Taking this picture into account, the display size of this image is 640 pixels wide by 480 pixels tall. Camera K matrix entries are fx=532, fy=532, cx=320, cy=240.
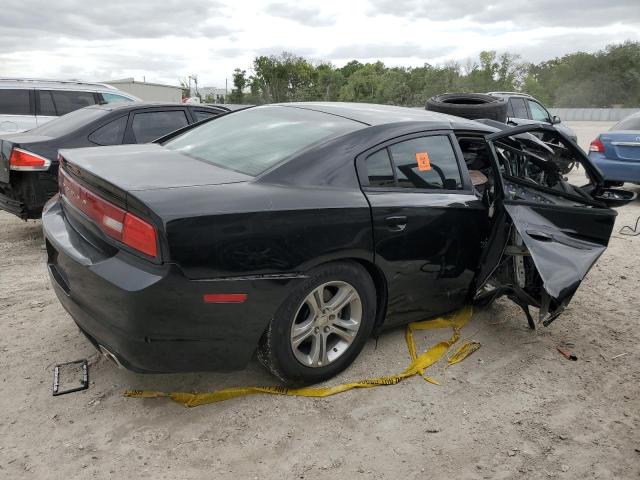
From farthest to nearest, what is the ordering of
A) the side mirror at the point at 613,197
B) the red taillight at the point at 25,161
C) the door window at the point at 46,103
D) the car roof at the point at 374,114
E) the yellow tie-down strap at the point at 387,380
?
the door window at the point at 46,103, the red taillight at the point at 25,161, the side mirror at the point at 613,197, the car roof at the point at 374,114, the yellow tie-down strap at the point at 387,380

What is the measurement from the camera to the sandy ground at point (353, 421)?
2.40 m

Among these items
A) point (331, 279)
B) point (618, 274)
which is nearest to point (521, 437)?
point (331, 279)

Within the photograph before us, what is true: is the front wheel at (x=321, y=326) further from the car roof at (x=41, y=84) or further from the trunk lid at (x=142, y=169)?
the car roof at (x=41, y=84)

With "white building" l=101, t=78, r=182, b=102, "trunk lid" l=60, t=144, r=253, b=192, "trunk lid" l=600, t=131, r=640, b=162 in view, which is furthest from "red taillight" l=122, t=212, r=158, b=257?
"white building" l=101, t=78, r=182, b=102

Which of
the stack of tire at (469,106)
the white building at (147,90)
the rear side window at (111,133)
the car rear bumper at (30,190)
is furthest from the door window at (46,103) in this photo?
→ the white building at (147,90)

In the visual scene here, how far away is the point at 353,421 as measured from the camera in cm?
273

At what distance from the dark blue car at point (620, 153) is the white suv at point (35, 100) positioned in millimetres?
7768

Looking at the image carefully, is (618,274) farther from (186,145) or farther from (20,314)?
(20,314)

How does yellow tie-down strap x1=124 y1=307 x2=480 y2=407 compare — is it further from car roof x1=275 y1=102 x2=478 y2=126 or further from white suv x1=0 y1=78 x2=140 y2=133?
white suv x1=0 y1=78 x2=140 y2=133

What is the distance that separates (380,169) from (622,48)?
2585 inches

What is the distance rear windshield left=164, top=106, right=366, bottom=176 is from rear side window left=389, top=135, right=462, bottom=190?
32cm

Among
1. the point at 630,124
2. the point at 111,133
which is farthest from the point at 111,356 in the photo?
Result: the point at 630,124

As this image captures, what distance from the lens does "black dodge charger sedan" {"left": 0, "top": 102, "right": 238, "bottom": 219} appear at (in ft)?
16.5

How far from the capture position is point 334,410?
2.82 meters
